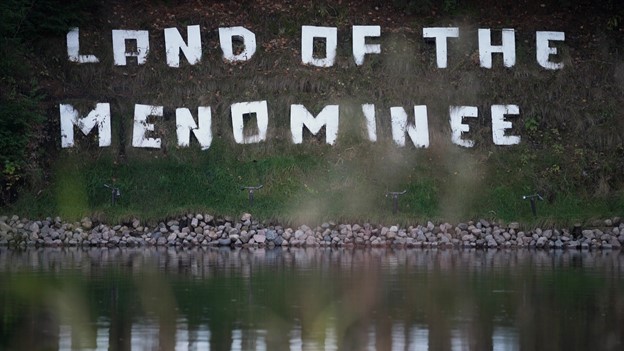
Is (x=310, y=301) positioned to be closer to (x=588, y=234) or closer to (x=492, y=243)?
(x=492, y=243)

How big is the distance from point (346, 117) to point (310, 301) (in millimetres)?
19975

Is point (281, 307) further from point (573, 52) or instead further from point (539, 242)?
point (573, 52)

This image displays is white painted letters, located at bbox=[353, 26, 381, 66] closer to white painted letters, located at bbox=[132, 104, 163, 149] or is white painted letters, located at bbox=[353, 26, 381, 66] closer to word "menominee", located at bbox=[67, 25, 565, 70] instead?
word "menominee", located at bbox=[67, 25, 565, 70]

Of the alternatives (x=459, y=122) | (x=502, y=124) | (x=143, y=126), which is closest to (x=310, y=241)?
(x=459, y=122)

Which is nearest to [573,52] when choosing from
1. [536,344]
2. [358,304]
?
[358,304]

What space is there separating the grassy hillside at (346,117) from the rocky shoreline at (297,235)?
1.93 ft

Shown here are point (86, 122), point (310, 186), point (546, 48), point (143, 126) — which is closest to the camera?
point (310, 186)

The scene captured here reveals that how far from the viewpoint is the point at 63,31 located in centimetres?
4591

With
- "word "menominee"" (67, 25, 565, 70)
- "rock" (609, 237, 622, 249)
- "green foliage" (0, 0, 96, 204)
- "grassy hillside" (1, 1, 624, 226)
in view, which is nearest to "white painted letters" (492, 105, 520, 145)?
"grassy hillside" (1, 1, 624, 226)

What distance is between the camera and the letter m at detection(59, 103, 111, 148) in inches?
1705

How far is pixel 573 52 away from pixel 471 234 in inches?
416

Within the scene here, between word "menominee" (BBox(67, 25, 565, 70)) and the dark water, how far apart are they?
37.9 feet

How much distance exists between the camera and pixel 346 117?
4394 centimetres

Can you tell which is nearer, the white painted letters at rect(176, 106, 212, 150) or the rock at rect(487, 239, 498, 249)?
the rock at rect(487, 239, 498, 249)
